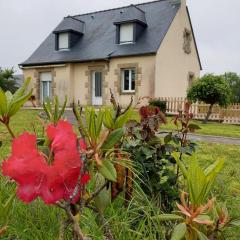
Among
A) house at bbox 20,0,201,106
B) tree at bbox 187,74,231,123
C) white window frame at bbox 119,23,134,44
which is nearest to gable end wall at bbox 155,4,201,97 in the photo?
house at bbox 20,0,201,106

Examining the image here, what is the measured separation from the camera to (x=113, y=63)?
68.5 ft

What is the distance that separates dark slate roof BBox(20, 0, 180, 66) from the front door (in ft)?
4.33

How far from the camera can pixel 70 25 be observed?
23500 mm

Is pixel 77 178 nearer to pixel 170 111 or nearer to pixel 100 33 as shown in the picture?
pixel 170 111

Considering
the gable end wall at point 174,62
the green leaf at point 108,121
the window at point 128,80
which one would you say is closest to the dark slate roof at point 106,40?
the gable end wall at point 174,62

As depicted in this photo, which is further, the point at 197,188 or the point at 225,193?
the point at 225,193

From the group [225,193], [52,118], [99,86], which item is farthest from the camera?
[99,86]

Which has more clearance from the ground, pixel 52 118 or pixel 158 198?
pixel 52 118

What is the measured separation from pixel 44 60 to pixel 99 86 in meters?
4.01

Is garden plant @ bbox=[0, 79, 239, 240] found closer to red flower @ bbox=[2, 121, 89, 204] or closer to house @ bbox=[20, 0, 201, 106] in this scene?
red flower @ bbox=[2, 121, 89, 204]

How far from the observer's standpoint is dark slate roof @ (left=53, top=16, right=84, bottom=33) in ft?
76.4

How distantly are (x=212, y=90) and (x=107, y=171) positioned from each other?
14.8 metres

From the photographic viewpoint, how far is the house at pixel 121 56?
2002cm

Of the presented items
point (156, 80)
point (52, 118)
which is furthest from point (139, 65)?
point (52, 118)
